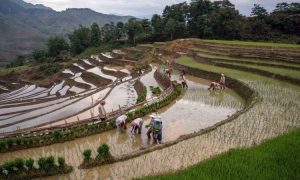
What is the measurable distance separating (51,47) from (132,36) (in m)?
21.1

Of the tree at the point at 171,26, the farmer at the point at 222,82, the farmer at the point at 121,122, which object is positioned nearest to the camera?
the farmer at the point at 121,122

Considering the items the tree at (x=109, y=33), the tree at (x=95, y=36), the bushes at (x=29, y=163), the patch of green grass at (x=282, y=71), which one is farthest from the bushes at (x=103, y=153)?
the tree at (x=95, y=36)

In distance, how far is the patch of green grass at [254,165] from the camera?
7.45 metres

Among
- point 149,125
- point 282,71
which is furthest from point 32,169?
point 282,71

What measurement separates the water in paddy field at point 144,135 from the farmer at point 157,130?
41cm

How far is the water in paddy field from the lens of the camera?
998 centimetres

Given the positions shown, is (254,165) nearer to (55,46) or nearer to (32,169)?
(32,169)

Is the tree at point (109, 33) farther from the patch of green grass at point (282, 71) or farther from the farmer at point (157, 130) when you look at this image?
the farmer at point (157, 130)

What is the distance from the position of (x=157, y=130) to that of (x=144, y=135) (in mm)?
1409

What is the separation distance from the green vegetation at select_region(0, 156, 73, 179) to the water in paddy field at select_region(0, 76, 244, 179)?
36cm

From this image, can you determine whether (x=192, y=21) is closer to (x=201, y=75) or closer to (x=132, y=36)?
(x=132, y=36)

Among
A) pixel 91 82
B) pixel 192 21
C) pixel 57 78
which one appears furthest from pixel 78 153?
pixel 192 21

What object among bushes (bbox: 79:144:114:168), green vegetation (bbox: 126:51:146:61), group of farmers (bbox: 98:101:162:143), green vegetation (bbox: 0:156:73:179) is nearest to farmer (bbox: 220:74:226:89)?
group of farmers (bbox: 98:101:162:143)

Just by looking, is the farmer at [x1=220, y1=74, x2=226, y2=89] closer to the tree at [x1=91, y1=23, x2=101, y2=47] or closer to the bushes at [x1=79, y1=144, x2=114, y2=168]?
the bushes at [x1=79, y1=144, x2=114, y2=168]
